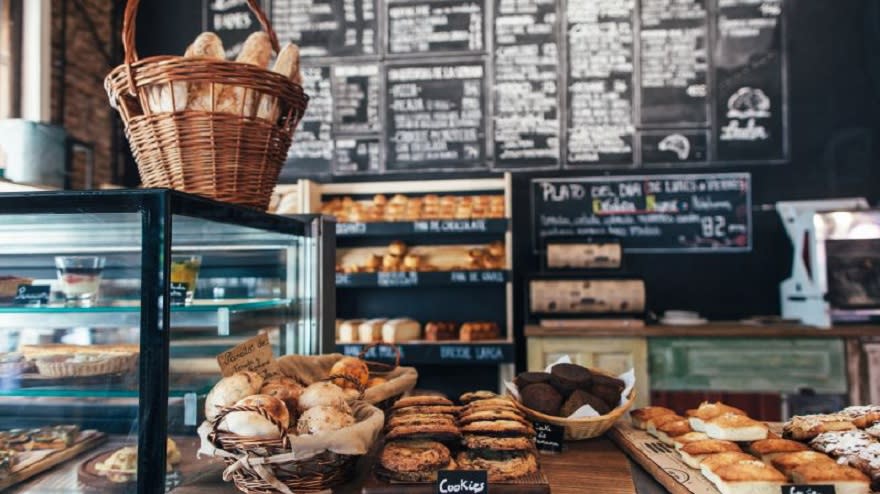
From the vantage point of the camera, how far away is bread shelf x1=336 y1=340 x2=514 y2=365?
3443mm

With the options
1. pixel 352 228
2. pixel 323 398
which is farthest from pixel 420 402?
pixel 352 228

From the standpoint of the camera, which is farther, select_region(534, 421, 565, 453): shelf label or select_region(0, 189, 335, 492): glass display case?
select_region(534, 421, 565, 453): shelf label

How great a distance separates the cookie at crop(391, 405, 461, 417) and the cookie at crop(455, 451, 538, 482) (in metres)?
0.16

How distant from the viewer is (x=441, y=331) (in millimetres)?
3637

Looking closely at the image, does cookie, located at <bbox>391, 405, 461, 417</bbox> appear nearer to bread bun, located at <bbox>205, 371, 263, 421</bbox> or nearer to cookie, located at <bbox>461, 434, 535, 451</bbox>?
cookie, located at <bbox>461, 434, 535, 451</bbox>

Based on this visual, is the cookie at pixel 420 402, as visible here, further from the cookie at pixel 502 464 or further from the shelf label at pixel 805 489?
the shelf label at pixel 805 489

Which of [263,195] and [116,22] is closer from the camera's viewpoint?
[263,195]

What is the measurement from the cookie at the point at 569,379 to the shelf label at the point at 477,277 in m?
1.83

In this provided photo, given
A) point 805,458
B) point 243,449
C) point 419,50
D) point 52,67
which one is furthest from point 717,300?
point 52,67

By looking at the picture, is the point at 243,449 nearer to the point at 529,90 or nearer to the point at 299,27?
the point at 529,90

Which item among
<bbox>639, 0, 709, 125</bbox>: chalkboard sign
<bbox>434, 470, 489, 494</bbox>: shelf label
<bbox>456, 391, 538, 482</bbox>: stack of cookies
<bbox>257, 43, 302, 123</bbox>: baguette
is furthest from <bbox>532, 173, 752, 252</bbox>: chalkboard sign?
<bbox>434, 470, 489, 494</bbox>: shelf label

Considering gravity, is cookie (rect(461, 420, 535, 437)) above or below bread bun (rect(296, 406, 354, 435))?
below

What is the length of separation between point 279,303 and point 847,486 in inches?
53.4

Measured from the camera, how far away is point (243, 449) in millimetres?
1039
